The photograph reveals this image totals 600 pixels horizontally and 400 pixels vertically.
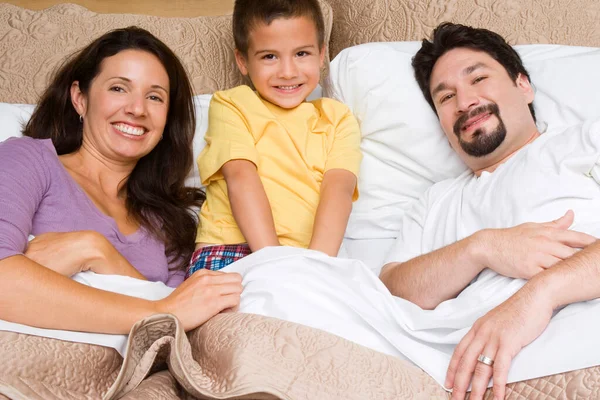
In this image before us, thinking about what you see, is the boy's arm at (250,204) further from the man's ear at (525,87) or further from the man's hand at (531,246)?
the man's ear at (525,87)

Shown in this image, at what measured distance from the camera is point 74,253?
4.55 feet

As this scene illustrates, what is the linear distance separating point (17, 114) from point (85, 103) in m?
0.26

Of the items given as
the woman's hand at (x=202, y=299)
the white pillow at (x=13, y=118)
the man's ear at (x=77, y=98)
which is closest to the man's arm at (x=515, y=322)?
the woman's hand at (x=202, y=299)

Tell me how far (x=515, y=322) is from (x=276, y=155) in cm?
83

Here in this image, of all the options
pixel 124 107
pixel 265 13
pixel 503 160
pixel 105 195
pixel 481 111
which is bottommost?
pixel 105 195

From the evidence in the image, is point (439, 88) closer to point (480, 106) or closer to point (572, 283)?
point (480, 106)

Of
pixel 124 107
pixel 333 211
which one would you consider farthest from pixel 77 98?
pixel 333 211

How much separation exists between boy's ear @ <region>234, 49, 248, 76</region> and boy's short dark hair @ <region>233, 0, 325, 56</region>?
18 mm

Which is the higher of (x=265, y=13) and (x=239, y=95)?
(x=265, y=13)

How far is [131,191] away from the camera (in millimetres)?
1817

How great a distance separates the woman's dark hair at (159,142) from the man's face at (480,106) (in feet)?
2.32

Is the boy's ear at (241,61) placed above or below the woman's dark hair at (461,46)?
below

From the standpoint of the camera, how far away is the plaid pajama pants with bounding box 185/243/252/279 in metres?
1.74

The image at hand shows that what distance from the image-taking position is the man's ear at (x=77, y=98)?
1.80 m
